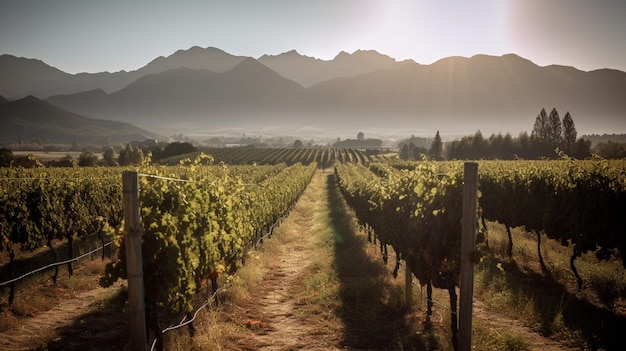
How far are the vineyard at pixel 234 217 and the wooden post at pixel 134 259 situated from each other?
16 cm

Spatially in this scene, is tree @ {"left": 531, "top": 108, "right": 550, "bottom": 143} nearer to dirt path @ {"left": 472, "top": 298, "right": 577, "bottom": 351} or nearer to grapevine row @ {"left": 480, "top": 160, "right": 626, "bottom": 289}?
grapevine row @ {"left": 480, "top": 160, "right": 626, "bottom": 289}

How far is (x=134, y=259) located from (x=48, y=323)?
6.33 m

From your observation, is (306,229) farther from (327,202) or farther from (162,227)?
(162,227)

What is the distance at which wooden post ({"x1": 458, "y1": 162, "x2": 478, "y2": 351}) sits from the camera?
672 centimetres

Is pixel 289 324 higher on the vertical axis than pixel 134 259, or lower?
lower

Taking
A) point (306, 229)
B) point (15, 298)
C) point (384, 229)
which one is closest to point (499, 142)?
point (306, 229)

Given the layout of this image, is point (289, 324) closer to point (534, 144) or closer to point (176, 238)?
point (176, 238)

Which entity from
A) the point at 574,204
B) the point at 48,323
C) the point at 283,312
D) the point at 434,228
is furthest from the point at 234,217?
the point at 574,204

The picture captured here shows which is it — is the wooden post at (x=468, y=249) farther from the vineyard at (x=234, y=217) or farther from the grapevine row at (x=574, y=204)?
the grapevine row at (x=574, y=204)

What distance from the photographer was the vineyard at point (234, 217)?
7172 millimetres

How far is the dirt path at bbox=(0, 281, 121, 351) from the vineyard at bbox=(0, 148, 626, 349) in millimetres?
1337

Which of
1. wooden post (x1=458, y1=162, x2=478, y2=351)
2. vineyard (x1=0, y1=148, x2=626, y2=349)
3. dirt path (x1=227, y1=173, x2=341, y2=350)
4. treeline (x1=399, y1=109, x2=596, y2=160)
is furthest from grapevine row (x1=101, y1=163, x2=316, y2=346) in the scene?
treeline (x1=399, y1=109, x2=596, y2=160)

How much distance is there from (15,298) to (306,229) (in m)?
15.7

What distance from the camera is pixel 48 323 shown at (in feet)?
33.2
